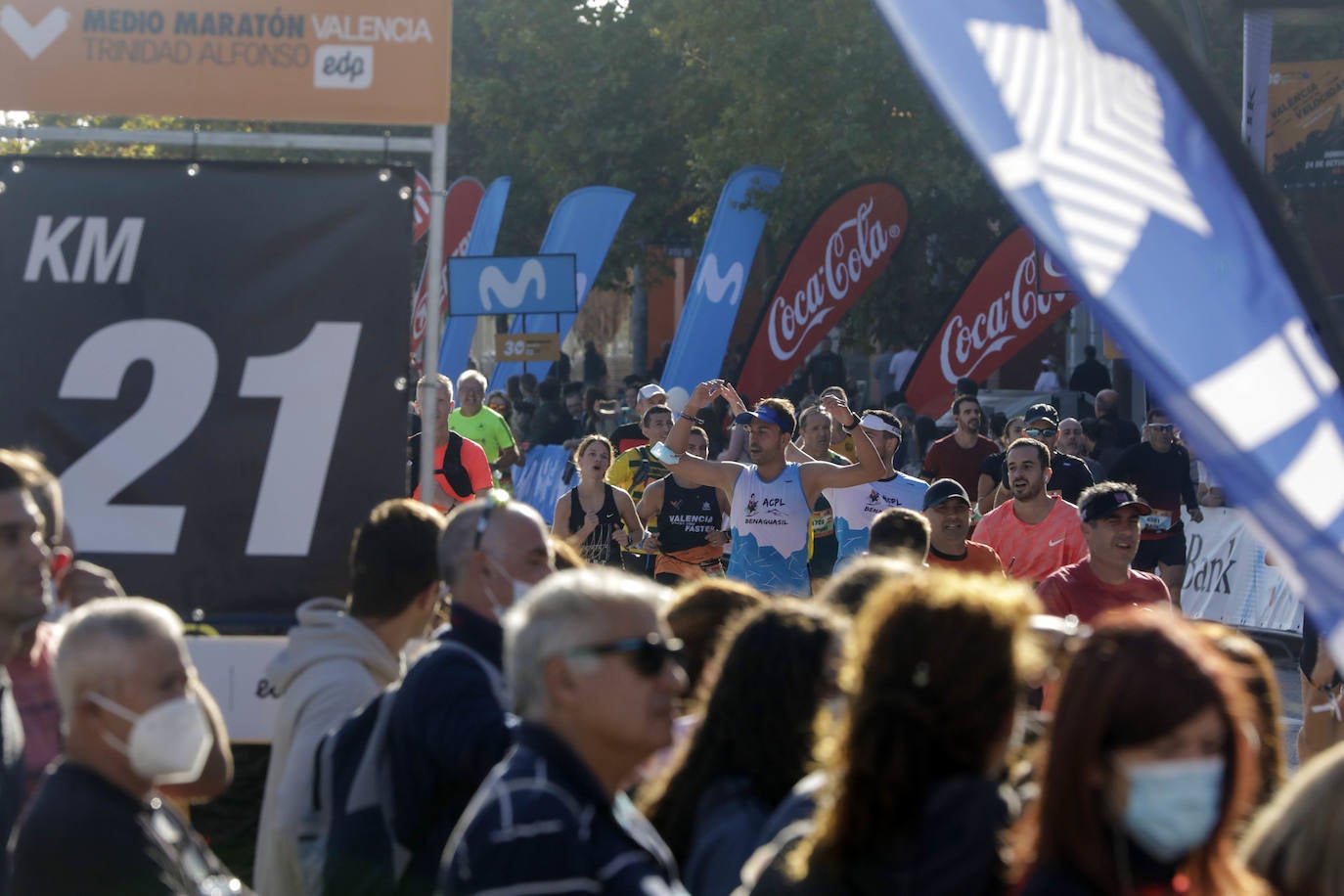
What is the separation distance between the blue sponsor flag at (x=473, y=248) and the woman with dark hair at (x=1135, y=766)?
20.6 metres

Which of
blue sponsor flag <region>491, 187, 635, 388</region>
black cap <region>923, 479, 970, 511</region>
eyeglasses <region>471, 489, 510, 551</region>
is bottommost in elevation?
black cap <region>923, 479, 970, 511</region>

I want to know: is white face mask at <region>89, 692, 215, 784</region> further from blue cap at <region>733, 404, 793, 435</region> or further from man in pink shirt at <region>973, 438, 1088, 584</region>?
blue cap at <region>733, 404, 793, 435</region>

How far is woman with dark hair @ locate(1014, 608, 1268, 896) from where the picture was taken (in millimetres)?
2426

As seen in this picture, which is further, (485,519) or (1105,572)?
(1105,572)

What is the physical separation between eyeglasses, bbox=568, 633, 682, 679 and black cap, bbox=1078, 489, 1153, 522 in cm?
420

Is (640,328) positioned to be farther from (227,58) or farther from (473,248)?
(227,58)

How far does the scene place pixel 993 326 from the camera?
18312 millimetres

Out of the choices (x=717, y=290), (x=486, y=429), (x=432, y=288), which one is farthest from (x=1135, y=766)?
(x=717, y=290)

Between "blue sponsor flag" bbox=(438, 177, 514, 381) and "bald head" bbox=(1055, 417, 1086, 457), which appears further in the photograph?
"blue sponsor flag" bbox=(438, 177, 514, 381)

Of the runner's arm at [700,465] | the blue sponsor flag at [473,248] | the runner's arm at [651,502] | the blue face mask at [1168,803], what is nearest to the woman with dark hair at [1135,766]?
the blue face mask at [1168,803]

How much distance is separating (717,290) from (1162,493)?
7103 mm

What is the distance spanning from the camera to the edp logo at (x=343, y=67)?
5098 millimetres

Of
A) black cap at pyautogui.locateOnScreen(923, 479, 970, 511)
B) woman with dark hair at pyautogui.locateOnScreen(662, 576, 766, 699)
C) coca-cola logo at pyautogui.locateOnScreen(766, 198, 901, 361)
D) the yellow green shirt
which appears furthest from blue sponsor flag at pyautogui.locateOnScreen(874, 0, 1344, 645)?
coca-cola logo at pyautogui.locateOnScreen(766, 198, 901, 361)

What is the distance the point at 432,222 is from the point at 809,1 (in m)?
21.4
